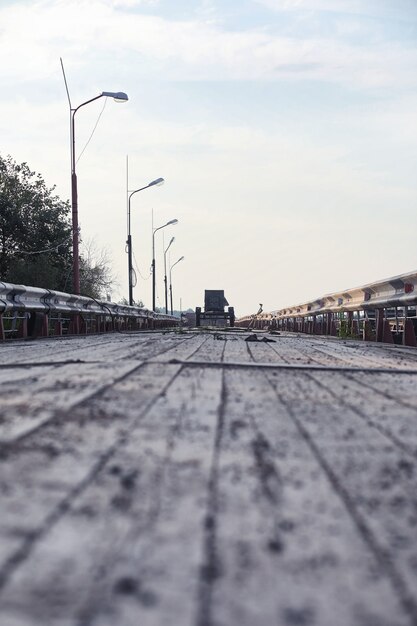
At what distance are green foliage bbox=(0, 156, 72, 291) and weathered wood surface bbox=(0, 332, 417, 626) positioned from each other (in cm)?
4120

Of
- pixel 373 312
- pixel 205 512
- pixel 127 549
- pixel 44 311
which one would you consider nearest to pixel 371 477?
pixel 205 512

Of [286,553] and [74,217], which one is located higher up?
[74,217]

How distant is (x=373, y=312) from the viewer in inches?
635

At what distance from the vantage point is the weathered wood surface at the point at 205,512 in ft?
3.98

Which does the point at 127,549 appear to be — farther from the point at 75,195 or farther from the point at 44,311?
the point at 75,195

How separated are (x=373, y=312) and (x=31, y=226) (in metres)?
33.9

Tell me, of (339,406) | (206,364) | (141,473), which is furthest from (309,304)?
(141,473)

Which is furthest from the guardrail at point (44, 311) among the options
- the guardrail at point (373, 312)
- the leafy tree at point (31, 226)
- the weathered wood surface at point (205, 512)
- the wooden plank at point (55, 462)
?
the leafy tree at point (31, 226)

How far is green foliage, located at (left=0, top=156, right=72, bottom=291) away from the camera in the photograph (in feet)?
147

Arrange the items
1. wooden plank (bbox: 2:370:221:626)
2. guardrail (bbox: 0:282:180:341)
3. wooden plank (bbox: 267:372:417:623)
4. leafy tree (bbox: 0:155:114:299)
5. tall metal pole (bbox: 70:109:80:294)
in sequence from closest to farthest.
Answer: wooden plank (bbox: 2:370:221:626) → wooden plank (bbox: 267:372:417:623) → guardrail (bbox: 0:282:180:341) → tall metal pole (bbox: 70:109:80:294) → leafy tree (bbox: 0:155:114:299)

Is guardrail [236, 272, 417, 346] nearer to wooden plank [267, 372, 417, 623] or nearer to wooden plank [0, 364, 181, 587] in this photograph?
wooden plank [267, 372, 417, 623]

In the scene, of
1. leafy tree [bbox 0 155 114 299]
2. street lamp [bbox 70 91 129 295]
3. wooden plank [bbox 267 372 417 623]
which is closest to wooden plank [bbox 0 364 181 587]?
wooden plank [bbox 267 372 417 623]

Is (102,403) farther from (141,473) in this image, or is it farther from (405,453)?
(405,453)

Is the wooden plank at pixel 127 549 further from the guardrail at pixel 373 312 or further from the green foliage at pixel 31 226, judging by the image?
the green foliage at pixel 31 226
